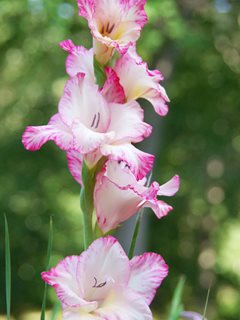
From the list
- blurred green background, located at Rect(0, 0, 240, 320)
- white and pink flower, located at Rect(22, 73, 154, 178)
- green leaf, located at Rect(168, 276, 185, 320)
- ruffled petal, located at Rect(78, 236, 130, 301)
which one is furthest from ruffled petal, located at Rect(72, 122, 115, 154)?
blurred green background, located at Rect(0, 0, 240, 320)

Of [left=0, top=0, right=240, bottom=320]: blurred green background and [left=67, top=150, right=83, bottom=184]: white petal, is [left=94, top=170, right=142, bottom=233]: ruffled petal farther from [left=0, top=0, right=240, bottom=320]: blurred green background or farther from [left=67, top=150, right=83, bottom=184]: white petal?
[left=0, top=0, right=240, bottom=320]: blurred green background

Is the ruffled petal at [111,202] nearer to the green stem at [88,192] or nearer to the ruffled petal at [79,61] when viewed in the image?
the green stem at [88,192]

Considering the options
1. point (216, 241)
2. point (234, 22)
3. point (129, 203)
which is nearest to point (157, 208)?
point (129, 203)

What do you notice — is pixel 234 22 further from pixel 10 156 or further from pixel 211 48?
pixel 10 156

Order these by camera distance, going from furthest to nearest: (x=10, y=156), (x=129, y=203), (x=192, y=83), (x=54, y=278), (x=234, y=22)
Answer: (x=192, y=83) < (x=10, y=156) < (x=234, y=22) < (x=129, y=203) < (x=54, y=278)

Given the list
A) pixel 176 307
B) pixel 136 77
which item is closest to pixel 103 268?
pixel 136 77

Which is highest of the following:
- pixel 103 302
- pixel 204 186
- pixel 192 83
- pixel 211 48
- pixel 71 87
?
pixel 71 87

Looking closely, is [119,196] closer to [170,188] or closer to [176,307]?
[170,188]
